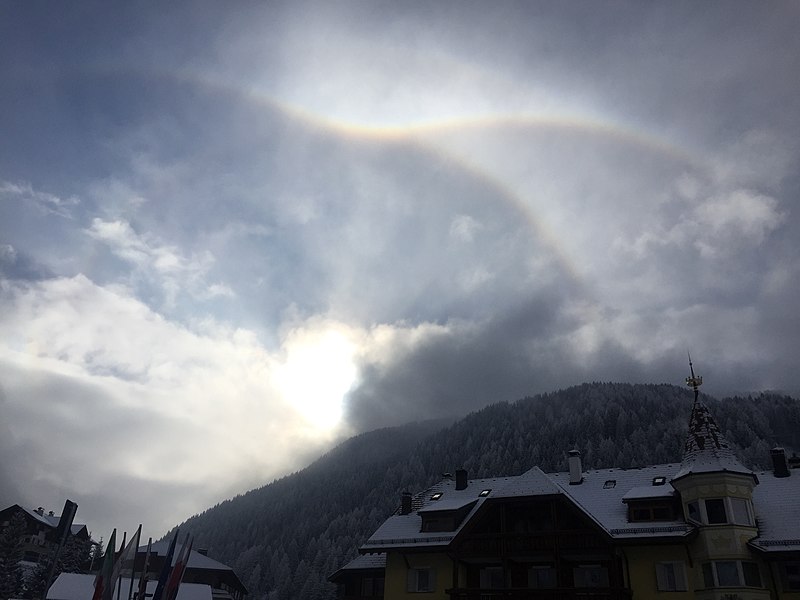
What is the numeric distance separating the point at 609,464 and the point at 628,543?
397 ft

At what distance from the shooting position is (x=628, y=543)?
36219mm

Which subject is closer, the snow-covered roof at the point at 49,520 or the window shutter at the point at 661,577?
the window shutter at the point at 661,577

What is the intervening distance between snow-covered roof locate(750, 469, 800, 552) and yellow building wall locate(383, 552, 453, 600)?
1840 cm

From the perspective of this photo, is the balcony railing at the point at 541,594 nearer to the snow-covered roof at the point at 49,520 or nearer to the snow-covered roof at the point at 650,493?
the snow-covered roof at the point at 650,493

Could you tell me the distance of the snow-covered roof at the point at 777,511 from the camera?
3444 cm

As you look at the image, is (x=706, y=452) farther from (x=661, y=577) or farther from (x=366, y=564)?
(x=366, y=564)

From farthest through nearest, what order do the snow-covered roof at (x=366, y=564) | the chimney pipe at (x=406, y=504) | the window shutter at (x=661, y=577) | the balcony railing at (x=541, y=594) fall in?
1. the chimney pipe at (x=406, y=504)
2. the snow-covered roof at (x=366, y=564)
3. the window shutter at (x=661, y=577)
4. the balcony railing at (x=541, y=594)

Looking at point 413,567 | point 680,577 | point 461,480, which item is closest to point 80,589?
point 413,567

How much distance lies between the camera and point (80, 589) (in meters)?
62.8

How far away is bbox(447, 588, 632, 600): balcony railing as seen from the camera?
35031 millimetres

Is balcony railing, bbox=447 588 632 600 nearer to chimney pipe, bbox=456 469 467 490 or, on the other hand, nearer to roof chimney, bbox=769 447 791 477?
chimney pipe, bbox=456 469 467 490

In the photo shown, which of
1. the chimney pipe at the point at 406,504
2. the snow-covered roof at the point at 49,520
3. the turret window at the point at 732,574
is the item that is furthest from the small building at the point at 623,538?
the snow-covered roof at the point at 49,520

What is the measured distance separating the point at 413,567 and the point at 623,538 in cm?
1418

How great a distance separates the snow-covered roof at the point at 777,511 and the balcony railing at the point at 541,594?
8232 millimetres
